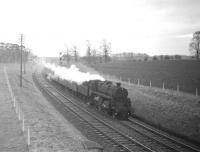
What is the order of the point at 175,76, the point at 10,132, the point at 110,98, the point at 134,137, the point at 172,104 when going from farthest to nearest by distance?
the point at 175,76
the point at 172,104
the point at 110,98
the point at 134,137
the point at 10,132

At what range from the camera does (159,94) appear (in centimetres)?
2695

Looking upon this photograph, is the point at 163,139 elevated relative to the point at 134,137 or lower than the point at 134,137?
lower

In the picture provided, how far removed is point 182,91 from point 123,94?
353 inches

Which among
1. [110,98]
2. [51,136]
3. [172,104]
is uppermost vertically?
[110,98]

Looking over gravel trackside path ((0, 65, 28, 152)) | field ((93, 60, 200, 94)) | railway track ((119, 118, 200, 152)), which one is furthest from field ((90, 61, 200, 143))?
gravel trackside path ((0, 65, 28, 152))

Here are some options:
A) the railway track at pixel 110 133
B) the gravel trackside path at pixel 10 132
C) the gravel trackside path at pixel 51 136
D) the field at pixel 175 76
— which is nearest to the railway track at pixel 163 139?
the railway track at pixel 110 133

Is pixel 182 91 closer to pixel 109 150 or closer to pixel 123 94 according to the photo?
pixel 123 94

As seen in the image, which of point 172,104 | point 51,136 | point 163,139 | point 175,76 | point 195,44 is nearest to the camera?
point 51,136

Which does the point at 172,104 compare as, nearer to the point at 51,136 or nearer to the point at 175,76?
the point at 175,76

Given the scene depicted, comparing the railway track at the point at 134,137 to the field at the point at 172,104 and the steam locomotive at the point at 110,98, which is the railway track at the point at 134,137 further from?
the field at the point at 172,104

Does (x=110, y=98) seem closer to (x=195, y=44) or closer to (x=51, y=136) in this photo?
(x=51, y=136)

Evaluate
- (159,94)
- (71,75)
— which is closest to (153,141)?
(159,94)

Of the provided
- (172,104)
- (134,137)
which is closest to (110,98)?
(134,137)

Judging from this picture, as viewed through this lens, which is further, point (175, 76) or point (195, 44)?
point (195, 44)
